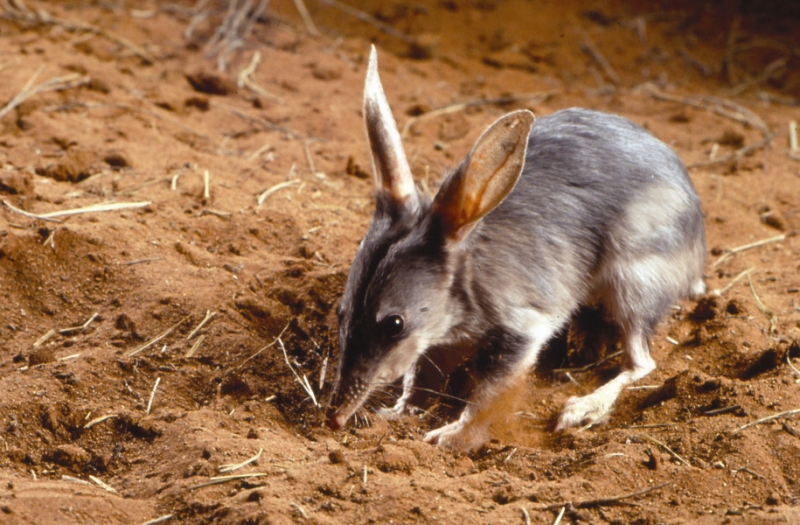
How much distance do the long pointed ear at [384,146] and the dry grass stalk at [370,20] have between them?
16.0 ft

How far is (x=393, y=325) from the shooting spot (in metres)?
3.86

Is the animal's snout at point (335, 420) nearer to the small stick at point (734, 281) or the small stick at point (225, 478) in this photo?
the small stick at point (225, 478)

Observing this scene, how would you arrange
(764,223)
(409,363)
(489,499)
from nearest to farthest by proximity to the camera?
(489,499), (409,363), (764,223)

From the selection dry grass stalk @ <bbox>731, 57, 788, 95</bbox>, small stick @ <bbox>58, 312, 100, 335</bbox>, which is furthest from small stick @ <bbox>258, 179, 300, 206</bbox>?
dry grass stalk @ <bbox>731, 57, 788, 95</bbox>

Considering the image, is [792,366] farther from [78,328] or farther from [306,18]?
[306,18]

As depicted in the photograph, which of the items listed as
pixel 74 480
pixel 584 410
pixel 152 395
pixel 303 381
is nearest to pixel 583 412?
pixel 584 410

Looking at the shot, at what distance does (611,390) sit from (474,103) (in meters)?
3.86

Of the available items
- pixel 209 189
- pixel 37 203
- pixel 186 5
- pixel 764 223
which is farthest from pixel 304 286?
pixel 186 5

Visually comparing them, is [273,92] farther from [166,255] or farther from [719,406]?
[719,406]

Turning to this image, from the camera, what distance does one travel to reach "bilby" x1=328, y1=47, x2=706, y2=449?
3826 mm

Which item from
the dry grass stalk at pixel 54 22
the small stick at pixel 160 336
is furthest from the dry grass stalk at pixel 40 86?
the small stick at pixel 160 336

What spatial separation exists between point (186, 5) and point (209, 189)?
4.05 meters

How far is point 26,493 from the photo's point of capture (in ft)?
10.2

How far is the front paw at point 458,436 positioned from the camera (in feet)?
13.1
